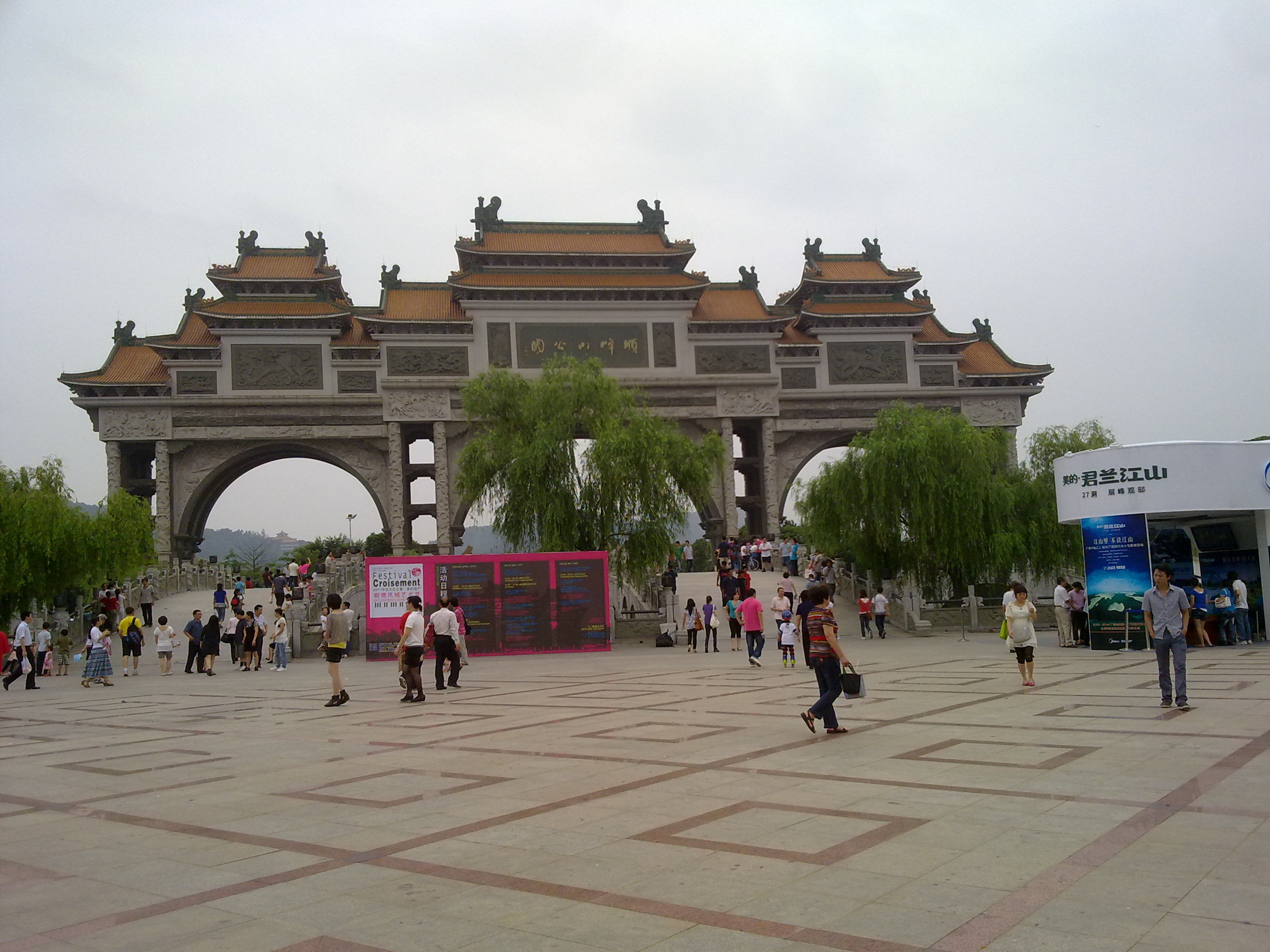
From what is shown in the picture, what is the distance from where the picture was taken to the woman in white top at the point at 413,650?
39.0ft

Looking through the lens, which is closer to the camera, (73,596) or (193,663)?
(193,663)

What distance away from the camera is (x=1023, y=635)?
10.9m

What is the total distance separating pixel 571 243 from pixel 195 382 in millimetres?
16241

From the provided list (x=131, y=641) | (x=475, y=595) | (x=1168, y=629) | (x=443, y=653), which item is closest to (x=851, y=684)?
(x=1168, y=629)

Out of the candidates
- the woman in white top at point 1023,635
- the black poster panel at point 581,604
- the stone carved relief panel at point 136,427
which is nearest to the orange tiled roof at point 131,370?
the stone carved relief panel at point 136,427

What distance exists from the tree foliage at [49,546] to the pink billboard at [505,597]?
7869 mm

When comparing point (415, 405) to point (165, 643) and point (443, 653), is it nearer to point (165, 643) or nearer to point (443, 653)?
point (165, 643)

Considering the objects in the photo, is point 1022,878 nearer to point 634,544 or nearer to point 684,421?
point 634,544

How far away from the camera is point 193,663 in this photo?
20906 millimetres

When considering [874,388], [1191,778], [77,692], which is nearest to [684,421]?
[874,388]

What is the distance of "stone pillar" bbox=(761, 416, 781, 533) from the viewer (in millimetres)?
42750

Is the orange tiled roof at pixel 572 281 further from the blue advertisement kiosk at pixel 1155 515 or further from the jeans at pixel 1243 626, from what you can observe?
the jeans at pixel 1243 626

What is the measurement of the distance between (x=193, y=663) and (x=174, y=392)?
22819 mm

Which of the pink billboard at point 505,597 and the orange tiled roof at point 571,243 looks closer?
the pink billboard at point 505,597
